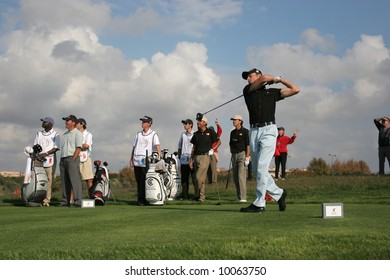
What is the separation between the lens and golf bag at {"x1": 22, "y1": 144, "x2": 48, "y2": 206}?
15539 mm

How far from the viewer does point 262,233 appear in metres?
6.77

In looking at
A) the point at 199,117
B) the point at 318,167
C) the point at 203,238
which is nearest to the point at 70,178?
the point at 199,117

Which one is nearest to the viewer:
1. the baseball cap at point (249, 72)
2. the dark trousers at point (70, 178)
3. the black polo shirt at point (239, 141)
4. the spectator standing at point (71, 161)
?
the baseball cap at point (249, 72)

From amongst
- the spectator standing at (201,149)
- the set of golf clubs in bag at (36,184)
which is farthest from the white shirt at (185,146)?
the set of golf clubs in bag at (36,184)

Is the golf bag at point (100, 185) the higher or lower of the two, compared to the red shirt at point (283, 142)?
lower

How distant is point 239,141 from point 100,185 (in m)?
4.04

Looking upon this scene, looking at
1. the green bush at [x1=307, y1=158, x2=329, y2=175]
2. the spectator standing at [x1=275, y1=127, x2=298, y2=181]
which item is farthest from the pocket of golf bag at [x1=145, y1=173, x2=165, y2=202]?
the green bush at [x1=307, y1=158, x2=329, y2=175]

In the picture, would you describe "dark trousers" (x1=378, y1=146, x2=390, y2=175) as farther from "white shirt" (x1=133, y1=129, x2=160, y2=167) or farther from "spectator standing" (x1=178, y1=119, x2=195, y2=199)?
"white shirt" (x1=133, y1=129, x2=160, y2=167)

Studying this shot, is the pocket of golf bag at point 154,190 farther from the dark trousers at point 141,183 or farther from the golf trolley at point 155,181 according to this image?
the dark trousers at point 141,183

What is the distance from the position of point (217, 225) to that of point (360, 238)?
2.23 meters

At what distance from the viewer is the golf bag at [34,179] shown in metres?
15.5

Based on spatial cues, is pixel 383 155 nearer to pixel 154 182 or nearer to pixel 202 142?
pixel 202 142

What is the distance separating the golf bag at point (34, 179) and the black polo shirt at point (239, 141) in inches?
202

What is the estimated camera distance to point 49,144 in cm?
1611
